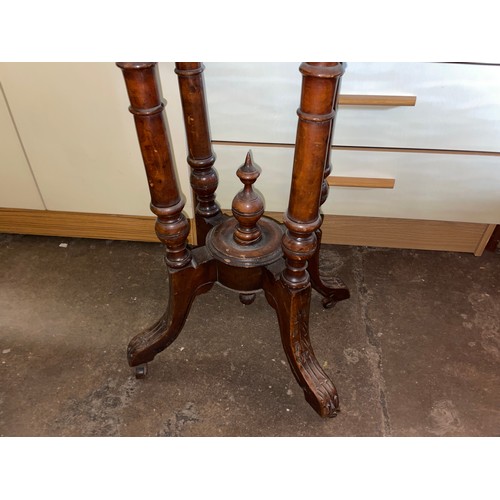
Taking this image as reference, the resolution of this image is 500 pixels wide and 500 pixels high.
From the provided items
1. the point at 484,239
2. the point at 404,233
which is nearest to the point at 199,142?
the point at 404,233

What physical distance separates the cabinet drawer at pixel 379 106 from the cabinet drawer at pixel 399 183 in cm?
4

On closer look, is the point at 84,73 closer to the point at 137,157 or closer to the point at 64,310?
the point at 137,157

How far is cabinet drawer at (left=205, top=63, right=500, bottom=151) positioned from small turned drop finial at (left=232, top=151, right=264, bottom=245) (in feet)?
0.86

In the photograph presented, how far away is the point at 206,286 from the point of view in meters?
0.92

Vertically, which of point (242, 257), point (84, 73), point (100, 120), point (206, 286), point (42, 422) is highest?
point (84, 73)

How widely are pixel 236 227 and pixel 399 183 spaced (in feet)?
1.62

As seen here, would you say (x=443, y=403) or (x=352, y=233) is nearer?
(x=443, y=403)

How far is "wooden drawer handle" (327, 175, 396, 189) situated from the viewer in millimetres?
1090

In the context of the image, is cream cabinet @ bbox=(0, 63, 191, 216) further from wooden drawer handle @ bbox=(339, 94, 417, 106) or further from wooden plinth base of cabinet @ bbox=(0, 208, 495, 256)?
wooden drawer handle @ bbox=(339, 94, 417, 106)

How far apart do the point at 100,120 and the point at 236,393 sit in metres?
0.73

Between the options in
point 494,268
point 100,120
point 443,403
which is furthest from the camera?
point 494,268

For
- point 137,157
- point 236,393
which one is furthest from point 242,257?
point 137,157

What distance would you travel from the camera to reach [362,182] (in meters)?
1.09

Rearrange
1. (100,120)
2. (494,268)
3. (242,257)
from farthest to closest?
(494,268) < (100,120) < (242,257)
